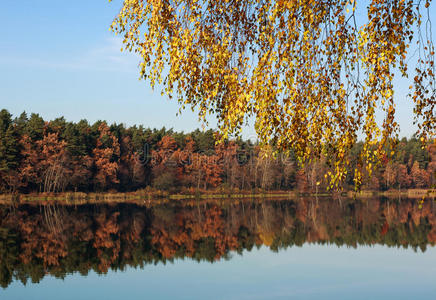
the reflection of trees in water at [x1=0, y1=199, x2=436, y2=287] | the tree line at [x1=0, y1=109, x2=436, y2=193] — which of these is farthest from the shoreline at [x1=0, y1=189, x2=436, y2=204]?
the reflection of trees in water at [x1=0, y1=199, x2=436, y2=287]

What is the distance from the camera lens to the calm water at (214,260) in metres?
19.9

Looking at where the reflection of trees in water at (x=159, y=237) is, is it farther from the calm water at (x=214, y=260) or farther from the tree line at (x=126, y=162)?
the tree line at (x=126, y=162)

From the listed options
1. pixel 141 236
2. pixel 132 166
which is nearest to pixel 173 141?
pixel 132 166

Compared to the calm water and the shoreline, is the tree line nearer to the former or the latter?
the shoreline

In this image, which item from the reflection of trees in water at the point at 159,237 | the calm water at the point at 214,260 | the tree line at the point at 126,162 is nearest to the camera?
the calm water at the point at 214,260

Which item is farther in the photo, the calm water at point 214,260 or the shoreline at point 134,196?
the shoreline at point 134,196

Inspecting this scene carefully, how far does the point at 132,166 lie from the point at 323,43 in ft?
280

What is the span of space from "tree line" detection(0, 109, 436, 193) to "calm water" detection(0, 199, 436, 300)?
1158 inches

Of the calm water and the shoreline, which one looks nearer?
the calm water

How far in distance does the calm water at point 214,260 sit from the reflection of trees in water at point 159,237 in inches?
2.8

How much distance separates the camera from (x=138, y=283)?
825 inches

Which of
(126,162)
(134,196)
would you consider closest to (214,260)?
(134,196)

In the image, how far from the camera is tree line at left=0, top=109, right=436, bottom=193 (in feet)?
244

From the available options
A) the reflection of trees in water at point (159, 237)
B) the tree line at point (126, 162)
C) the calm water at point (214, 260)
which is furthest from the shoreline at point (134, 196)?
the calm water at point (214, 260)
